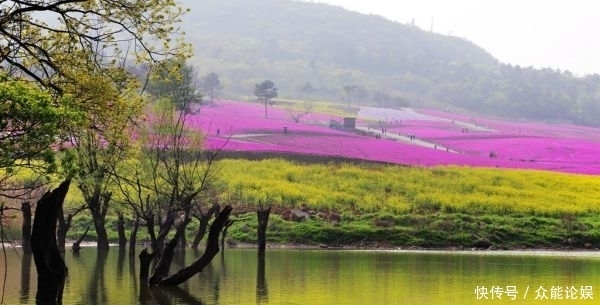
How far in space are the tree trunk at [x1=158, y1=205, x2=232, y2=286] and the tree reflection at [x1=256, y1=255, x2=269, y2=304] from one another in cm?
239

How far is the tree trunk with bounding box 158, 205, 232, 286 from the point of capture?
107ft

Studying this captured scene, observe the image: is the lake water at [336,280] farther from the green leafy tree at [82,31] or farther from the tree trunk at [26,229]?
the green leafy tree at [82,31]

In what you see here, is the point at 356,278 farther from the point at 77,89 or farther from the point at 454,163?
the point at 454,163

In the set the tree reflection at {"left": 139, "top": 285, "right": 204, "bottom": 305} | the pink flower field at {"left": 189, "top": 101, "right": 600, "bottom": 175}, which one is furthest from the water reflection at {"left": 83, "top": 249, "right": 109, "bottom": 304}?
the pink flower field at {"left": 189, "top": 101, "right": 600, "bottom": 175}

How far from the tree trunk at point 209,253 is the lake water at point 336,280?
557 mm

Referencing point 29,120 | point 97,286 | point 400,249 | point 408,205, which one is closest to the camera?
point 29,120

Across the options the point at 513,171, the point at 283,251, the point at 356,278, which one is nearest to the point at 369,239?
the point at 283,251

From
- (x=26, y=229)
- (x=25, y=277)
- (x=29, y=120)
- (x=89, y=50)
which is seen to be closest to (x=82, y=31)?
(x=89, y=50)

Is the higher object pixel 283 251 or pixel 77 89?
pixel 77 89

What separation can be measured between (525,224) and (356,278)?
105 ft

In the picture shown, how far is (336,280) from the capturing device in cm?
3709

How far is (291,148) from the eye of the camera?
339ft

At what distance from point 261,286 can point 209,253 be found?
2.90m

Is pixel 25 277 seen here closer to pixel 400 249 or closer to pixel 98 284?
pixel 98 284
